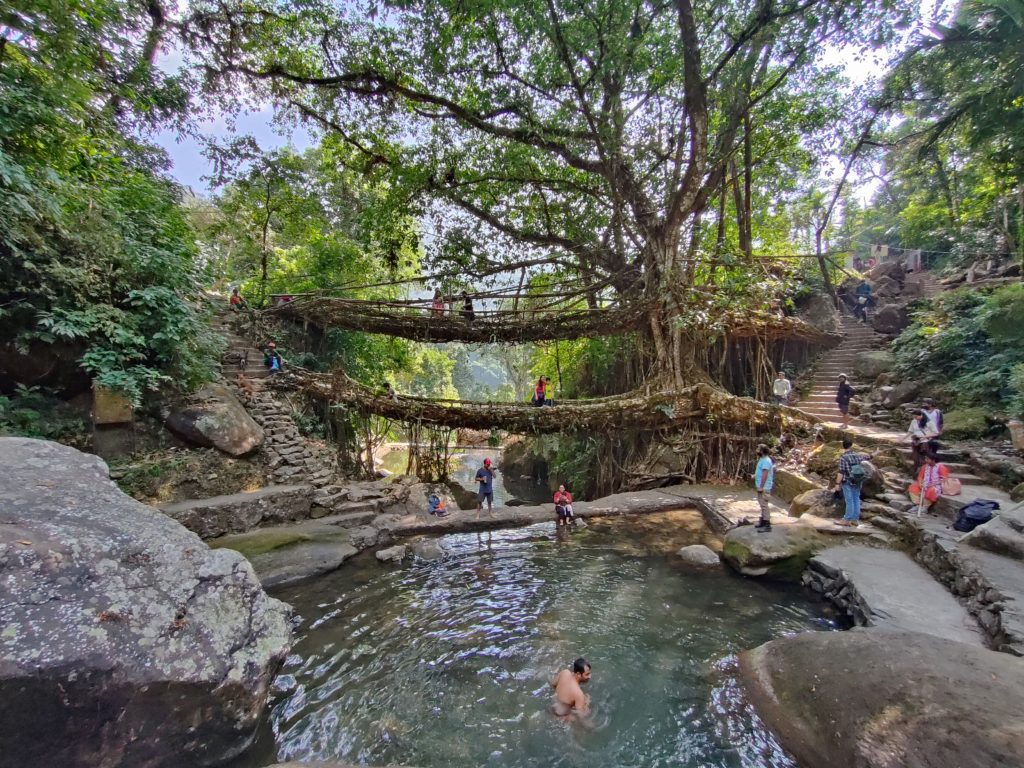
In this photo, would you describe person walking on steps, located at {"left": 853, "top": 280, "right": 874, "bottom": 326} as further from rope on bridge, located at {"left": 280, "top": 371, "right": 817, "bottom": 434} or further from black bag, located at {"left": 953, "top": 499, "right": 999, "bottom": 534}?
black bag, located at {"left": 953, "top": 499, "right": 999, "bottom": 534}

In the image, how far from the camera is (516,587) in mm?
5137

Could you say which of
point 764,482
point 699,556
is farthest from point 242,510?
point 764,482

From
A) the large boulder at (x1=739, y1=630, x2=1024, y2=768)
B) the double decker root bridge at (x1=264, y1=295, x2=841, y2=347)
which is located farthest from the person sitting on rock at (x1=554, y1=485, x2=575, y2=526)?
the large boulder at (x1=739, y1=630, x2=1024, y2=768)

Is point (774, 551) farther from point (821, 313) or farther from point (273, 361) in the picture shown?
point (821, 313)

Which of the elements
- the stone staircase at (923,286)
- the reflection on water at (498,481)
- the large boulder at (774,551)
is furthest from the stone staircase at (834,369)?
the reflection on water at (498,481)

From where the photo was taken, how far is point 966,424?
6.92m

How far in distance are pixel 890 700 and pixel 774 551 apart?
2.61 metres

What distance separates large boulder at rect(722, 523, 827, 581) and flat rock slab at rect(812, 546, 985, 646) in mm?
164

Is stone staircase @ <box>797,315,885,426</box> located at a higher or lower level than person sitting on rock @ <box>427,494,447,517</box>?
higher

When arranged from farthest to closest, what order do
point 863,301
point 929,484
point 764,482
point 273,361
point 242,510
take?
point 863,301
point 273,361
point 242,510
point 764,482
point 929,484

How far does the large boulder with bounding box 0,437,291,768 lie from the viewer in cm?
190

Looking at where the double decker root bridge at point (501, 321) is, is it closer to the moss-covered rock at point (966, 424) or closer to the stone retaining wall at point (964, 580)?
the moss-covered rock at point (966, 424)

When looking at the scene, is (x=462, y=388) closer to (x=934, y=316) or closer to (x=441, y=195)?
(x=441, y=195)

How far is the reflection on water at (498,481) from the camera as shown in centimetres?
1451
